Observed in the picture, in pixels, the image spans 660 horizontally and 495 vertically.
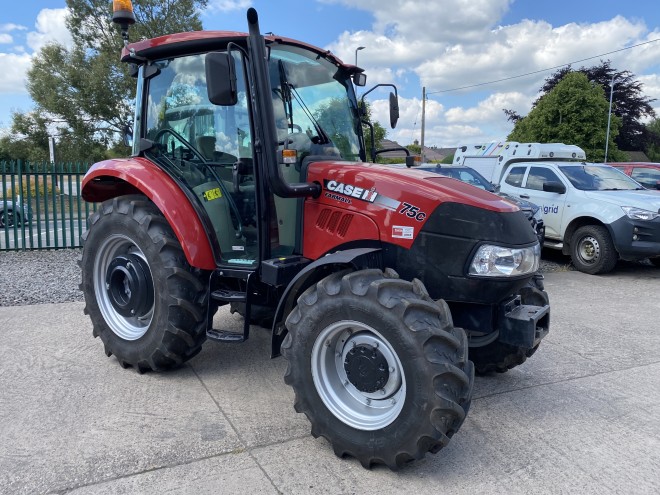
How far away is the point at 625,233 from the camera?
28.2ft

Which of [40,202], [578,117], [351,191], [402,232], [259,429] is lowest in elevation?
[259,429]

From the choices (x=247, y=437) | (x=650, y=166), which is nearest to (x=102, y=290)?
(x=247, y=437)

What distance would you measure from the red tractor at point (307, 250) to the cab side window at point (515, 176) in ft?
22.7

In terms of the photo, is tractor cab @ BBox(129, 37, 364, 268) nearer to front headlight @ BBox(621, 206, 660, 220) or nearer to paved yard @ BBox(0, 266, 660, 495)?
paved yard @ BBox(0, 266, 660, 495)

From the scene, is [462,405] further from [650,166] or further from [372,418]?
[650,166]

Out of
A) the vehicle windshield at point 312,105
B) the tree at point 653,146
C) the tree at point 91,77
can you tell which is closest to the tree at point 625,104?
the tree at point 653,146

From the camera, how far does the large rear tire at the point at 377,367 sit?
268 cm

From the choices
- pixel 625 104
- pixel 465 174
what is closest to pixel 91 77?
pixel 465 174

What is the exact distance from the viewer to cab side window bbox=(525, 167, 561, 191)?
10.1m

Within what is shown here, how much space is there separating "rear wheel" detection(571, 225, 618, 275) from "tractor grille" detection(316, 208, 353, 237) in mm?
7130

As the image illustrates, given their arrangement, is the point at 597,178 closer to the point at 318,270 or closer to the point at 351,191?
the point at 351,191

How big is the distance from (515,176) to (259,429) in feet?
29.3

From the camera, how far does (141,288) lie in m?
4.12

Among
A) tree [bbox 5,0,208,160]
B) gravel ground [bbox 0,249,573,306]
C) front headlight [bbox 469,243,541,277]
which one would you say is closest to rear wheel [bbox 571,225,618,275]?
gravel ground [bbox 0,249,573,306]
